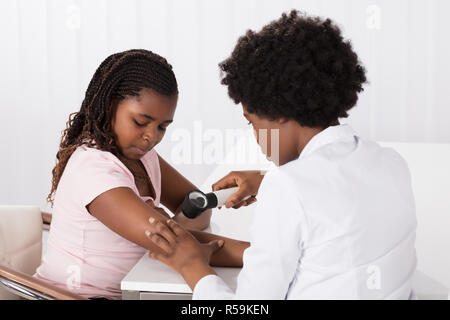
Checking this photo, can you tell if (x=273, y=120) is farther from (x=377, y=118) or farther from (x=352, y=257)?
(x=377, y=118)

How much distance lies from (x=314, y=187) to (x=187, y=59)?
271cm

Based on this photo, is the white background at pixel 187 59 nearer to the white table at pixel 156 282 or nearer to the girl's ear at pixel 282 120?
the white table at pixel 156 282

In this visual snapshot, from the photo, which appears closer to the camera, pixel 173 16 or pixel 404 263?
pixel 404 263

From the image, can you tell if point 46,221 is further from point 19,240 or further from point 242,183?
point 242,183

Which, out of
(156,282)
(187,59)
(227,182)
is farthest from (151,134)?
(187,59)

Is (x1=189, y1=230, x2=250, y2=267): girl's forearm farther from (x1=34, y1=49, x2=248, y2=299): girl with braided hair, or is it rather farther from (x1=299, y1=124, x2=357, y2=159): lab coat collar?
(x1=299, y1=124, x2=357, y2=159): lab coat collar

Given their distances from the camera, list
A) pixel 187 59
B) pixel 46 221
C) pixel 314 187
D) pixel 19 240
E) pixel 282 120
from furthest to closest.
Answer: pixel 187 59 → pixel 46 221 → pixel 19 240 → pixel 282 120 → pixel 314 187

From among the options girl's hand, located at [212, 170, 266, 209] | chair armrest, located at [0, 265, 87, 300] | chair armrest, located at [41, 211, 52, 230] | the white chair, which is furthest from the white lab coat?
chair armrest, located at [41, 211, 52, 230]

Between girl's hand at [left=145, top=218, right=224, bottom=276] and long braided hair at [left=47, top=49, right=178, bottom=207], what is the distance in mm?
303

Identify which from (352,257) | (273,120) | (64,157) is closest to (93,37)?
(64,157)

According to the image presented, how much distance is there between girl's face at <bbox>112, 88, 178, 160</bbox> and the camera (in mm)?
1341

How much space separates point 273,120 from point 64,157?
652mm

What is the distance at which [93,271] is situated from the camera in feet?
4.40

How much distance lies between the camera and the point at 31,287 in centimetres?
122
